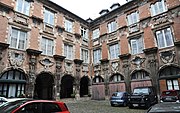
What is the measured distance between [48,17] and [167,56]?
43.3 feet

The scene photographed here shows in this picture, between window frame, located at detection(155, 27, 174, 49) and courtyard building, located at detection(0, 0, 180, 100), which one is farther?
window frame, located at detection(155, 27, 174, 49)

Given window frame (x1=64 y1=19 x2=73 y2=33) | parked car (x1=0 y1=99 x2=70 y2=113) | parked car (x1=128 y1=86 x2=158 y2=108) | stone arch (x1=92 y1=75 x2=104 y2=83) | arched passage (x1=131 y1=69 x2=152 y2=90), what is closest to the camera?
parked car (x1=0 y1=99 x2=70 y2=113)

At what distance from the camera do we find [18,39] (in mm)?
13227

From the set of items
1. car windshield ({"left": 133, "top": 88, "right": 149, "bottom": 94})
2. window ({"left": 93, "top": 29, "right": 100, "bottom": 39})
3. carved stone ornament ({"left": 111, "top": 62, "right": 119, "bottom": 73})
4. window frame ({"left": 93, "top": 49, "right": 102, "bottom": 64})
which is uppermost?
window ({"left": 93, "top": 29, "right": 100, "bottom": 39})

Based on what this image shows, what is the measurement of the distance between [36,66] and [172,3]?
14763 mm

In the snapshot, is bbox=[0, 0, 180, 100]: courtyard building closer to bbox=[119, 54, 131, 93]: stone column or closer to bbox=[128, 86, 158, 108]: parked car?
bbox=[119, 54, 131, 93]: stone column

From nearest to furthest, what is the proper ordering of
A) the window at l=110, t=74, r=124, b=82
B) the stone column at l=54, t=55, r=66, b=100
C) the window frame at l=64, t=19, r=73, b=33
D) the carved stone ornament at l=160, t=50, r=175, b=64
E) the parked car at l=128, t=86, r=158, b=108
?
the parked car at l=128, t=86, r=158, b=108 < the carved stone ornament at l=160, t=50, r=175, b=64 < the stone column at l=54, t=55, r=66, b=100 < the window at l=110, t=74, r=124, b=82 < the window frame at l=64, t=19, r=73, b=33

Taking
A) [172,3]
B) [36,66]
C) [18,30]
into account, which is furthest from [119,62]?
[18,30]

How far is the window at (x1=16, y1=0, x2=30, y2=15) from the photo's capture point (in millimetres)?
13760

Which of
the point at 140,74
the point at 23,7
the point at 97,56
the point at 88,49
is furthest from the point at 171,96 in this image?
the point at 23,7

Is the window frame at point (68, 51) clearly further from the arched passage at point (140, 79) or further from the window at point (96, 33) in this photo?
the arched passage at point (140, 79)

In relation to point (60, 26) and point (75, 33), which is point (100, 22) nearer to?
point (75, 33)

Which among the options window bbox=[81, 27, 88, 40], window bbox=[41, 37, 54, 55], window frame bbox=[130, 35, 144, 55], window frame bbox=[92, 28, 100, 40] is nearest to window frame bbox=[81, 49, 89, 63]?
window bbox=[81, 27, 88, 40]

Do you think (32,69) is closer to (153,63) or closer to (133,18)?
(153,63)
